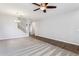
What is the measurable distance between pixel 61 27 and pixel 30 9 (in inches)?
18.2

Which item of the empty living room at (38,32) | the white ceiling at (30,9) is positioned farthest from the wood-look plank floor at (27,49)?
the white ceiling at (30,9)

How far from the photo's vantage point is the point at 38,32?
3.84ft

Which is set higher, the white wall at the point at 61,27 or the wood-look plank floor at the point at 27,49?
the white wall at the point at 61,27

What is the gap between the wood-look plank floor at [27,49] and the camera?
1.01 meters

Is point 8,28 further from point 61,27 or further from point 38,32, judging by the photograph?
point 61,27

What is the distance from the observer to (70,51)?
1010 mm

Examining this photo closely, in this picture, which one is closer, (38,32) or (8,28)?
(8,28)

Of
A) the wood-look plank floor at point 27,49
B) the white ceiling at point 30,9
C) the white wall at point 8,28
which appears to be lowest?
the wood-look plank floor at point 27,49

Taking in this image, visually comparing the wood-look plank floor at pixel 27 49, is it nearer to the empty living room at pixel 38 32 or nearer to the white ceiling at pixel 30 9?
the empty living room at pixel 38 32

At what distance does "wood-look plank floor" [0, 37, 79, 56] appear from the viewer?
1007 millimetres

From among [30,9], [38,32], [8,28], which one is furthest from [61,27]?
[8,28]

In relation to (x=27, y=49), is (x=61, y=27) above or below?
above

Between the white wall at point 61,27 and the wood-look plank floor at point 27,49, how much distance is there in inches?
5.5

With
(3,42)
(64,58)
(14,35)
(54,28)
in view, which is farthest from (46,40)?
(3,42)
